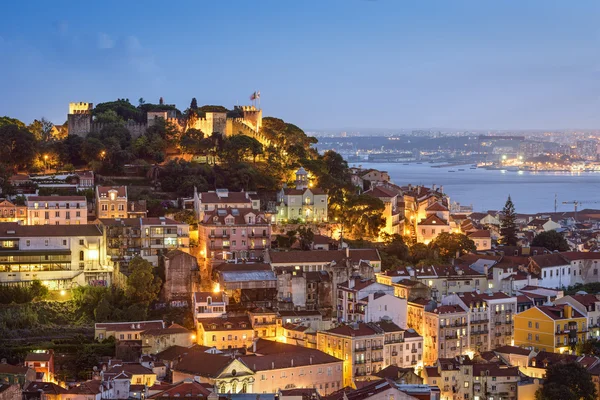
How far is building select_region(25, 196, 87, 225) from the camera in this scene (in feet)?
108

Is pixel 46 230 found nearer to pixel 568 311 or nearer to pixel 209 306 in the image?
pixel 209 306

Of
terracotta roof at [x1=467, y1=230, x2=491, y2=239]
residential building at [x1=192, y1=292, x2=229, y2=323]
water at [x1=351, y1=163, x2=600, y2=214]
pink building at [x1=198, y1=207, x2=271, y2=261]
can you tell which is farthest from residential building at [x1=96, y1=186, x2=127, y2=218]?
water at [x1=351, y1=163, x2=600, y2=214]

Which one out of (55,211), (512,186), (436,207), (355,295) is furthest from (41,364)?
(512,186)

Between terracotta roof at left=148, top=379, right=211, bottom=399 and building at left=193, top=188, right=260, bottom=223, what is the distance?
1103 cm

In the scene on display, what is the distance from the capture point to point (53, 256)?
29453 mm

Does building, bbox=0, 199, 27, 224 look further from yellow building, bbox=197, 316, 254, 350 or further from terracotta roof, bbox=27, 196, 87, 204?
yellow building, bbox=197, 316, 254, 350

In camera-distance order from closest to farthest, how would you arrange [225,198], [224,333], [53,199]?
[224,333] → [53,199] → [225,198]

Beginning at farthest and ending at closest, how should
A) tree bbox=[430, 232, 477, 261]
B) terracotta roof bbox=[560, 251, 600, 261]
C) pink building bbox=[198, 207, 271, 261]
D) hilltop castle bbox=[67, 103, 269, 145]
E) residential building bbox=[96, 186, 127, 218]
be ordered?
hilltop castle bbox=[67, 103, 269, 145] → terracotta roof bbox=[560, 251, 600, 261] → tree bbox=[430, 232, 477, 261] → residential building bbox=[96, 186, 127, 218] → pink building bbox=[198, 207, 271, 261]

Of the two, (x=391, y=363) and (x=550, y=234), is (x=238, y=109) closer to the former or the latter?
(x=550, y=234)

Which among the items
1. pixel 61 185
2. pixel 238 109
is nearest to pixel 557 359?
pixel 61 185

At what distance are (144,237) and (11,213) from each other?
5049 mm

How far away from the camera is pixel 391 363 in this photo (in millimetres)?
26891

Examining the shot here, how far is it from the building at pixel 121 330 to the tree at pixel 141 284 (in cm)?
170

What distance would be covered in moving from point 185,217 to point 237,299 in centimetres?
593
